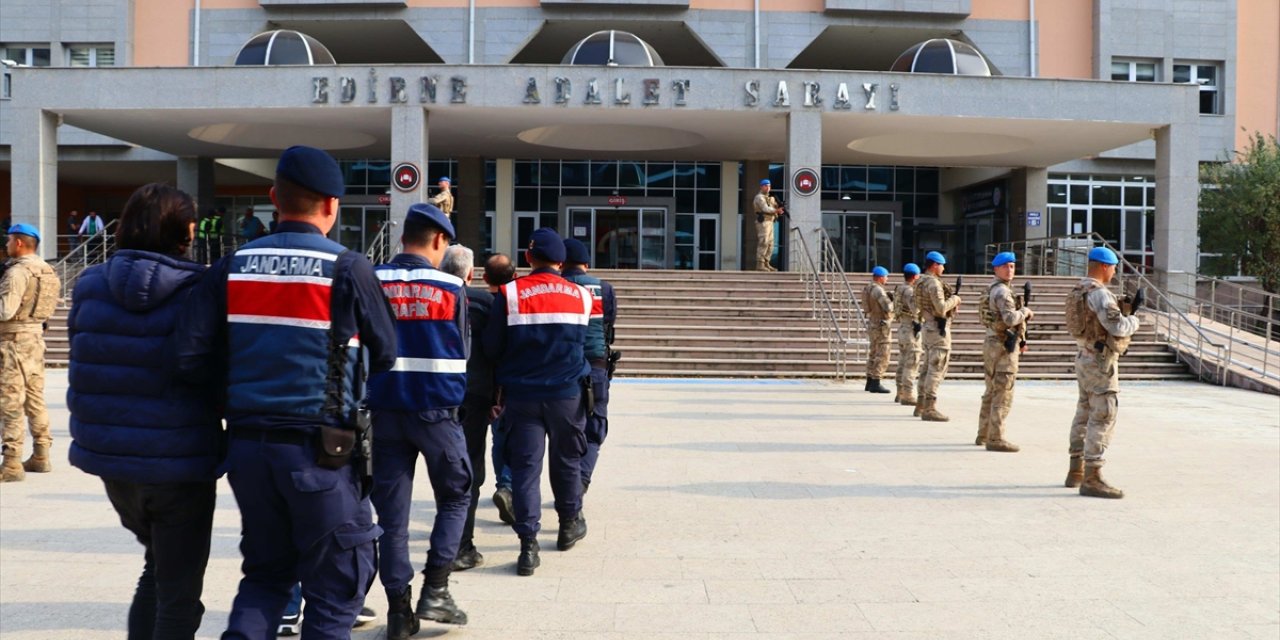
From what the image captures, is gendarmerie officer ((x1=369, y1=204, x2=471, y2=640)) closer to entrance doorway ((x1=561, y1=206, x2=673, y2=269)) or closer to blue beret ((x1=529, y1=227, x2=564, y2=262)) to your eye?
blue beret ((x1=529, y1=227, x2=564, y2=262))

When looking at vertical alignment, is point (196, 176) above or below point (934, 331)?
above

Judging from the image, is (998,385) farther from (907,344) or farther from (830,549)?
(830,549)

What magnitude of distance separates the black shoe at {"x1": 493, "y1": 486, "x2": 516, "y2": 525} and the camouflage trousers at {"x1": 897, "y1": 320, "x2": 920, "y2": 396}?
831 cm

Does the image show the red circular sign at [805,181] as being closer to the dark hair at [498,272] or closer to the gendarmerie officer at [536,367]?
the dark hair at [498,272]

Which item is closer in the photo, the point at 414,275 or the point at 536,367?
the point at 414,275

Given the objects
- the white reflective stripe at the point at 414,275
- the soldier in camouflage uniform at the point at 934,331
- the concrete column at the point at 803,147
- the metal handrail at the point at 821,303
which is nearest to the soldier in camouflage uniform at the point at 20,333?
the white reflective stripe at the point at 414,275

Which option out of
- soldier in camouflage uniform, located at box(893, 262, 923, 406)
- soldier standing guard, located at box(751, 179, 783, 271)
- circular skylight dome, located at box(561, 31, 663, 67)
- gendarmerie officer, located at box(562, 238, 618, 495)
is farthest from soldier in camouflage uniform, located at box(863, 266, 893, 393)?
circular skylight dome, located at box(561, 31, 663, 67)

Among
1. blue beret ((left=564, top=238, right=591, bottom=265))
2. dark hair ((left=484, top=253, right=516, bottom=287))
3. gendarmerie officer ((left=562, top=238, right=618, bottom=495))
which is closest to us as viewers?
dark hair ((left=484, top=253, right=516, bottom=287))

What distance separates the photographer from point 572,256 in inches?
294

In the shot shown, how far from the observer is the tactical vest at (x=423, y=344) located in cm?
457

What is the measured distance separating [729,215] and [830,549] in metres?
25.9

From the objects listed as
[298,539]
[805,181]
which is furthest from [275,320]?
[805,181]

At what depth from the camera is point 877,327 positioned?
15.6 meters

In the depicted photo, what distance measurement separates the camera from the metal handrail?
1769 centimetres
